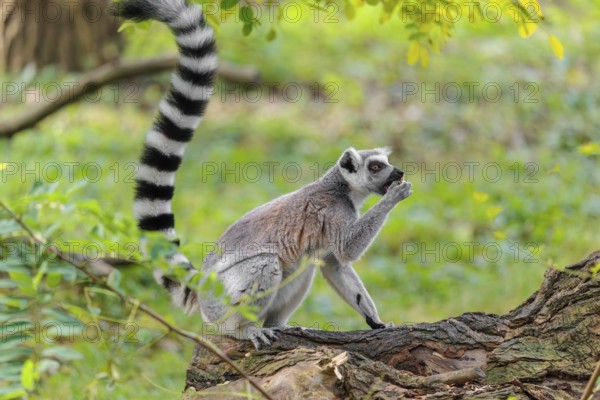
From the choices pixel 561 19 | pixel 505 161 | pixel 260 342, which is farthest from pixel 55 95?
pixel 561 19

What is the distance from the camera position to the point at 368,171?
5.67 meters

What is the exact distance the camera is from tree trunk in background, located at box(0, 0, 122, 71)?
12758 mm

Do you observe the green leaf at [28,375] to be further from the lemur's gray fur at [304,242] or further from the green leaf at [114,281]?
the lemur's gray fur at [304,242]

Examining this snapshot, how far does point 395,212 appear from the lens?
418 inches

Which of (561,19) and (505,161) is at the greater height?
(561,19)

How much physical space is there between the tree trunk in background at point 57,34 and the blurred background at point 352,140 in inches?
1.3

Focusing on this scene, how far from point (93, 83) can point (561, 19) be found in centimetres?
903

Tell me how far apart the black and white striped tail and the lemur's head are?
1280mm

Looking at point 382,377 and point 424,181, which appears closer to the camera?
point 382,377

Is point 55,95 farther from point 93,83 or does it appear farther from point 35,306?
point 35,306

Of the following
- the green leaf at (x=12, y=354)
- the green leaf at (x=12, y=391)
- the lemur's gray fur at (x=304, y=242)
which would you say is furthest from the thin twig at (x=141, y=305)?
the lemur's gray fur at (x=304, y=242)

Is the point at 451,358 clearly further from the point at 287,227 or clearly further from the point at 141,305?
the point at 141,305

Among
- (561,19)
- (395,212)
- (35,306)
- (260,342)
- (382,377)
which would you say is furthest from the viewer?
(561,19)

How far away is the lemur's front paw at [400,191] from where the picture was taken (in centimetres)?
534
